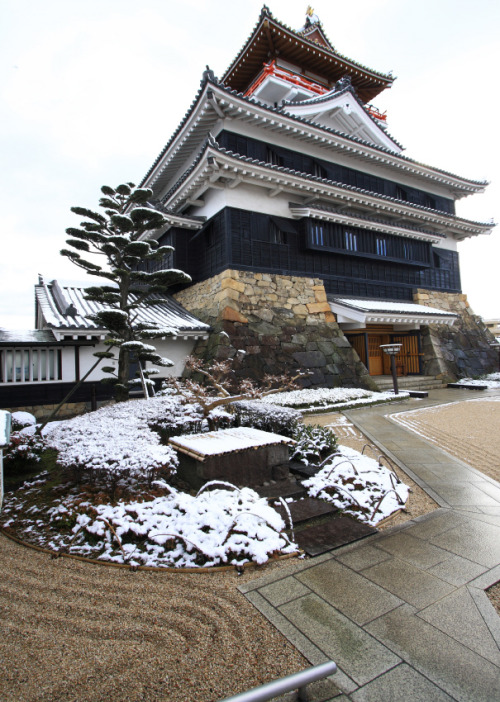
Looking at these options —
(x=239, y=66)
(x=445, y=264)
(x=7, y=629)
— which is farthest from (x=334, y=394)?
(x=239, y=66)

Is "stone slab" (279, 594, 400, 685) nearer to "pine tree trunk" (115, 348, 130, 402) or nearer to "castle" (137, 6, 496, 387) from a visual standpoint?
"pine tree trunk" (115, 348, 130, 402)

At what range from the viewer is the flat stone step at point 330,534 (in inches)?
120

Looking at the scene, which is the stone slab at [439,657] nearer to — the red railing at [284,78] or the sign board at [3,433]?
the sign board at [3,433]

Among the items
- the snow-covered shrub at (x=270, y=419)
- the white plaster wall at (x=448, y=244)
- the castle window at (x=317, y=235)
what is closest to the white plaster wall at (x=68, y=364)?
the snow-covered shrub at (x=270, y=419)

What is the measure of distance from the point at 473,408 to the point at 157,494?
9.36 meters

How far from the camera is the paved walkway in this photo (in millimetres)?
1741

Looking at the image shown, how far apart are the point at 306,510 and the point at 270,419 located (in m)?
2.49

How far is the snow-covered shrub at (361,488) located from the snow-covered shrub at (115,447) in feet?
6.15

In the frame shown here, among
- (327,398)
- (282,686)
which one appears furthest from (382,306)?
(282,686)

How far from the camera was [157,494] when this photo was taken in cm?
394

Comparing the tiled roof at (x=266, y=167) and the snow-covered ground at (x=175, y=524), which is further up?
the tiled roof at (x=266, y=167)

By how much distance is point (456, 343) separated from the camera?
16.8 m

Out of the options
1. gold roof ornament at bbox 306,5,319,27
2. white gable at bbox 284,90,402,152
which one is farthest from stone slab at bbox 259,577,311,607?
gold roof ornament at bbox 306,5,319,27

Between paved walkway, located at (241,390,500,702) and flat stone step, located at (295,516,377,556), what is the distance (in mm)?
94
